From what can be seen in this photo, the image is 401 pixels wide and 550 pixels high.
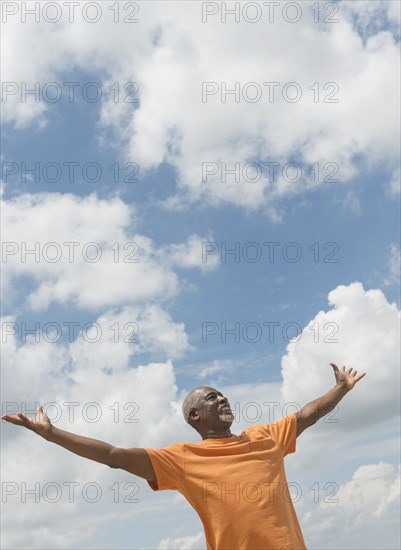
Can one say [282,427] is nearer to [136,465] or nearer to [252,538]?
[252,538]

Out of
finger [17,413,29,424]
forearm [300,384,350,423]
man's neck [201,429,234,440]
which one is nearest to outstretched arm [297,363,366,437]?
forearm [300,384,350,423]

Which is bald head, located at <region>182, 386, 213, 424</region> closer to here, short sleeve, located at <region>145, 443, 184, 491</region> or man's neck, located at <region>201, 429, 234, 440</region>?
man's neck, located at <region>201, 429, 234, 440</region>

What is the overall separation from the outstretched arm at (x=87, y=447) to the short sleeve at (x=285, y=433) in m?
1.64

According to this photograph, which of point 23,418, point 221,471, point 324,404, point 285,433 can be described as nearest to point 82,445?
point 23,418

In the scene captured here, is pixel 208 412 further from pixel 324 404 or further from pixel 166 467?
pixel 324 404

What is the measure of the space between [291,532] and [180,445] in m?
1.45

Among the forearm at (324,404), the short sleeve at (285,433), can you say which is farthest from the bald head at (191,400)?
the forearm at (324,404)

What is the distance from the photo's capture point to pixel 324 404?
7672 mm

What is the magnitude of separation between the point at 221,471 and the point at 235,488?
0.22 meters

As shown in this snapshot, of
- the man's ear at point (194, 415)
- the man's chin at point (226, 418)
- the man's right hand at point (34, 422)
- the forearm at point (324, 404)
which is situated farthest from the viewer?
the forearm at point (324, 404)

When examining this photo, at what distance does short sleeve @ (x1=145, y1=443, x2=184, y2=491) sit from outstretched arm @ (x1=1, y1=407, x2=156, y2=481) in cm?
11

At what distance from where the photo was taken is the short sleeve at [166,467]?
6.41 metres

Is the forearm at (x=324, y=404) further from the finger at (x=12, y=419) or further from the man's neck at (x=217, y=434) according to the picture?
the finger at (x=12, y=419)

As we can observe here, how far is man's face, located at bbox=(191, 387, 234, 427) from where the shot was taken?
23.0 feet
